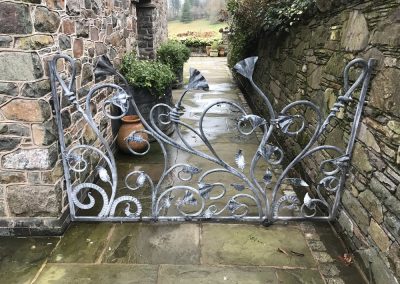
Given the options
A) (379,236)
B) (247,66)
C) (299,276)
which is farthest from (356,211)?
(247,66)

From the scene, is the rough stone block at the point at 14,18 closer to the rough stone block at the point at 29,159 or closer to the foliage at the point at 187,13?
the rough stone block at the point at 29,159

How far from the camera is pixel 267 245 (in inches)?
95.5

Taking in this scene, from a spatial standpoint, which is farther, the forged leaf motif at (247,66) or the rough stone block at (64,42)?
the rough stone block at (64,42)

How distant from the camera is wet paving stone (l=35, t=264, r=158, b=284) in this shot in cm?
207

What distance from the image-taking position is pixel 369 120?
2166 mm

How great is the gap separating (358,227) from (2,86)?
8.78ft

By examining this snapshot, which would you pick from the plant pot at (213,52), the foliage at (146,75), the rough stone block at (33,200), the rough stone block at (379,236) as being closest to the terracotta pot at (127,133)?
the foliage at (146,75)

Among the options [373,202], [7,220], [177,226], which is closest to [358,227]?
[373,202]

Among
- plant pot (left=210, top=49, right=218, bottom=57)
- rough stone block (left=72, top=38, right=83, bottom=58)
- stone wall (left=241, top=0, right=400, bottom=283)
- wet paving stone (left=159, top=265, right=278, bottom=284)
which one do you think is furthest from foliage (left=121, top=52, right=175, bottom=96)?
plant pot (left=210, top=49, right=218, bottom=57)

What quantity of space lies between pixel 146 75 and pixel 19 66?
2190 mm

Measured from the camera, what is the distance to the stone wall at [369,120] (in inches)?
73.9

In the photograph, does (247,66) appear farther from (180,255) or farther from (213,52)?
(213,52)

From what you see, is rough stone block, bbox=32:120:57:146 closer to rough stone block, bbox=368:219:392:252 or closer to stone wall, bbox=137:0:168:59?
rough stone block, bbox=368:219:392:252

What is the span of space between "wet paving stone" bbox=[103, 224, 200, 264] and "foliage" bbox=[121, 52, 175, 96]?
2.18 meters
